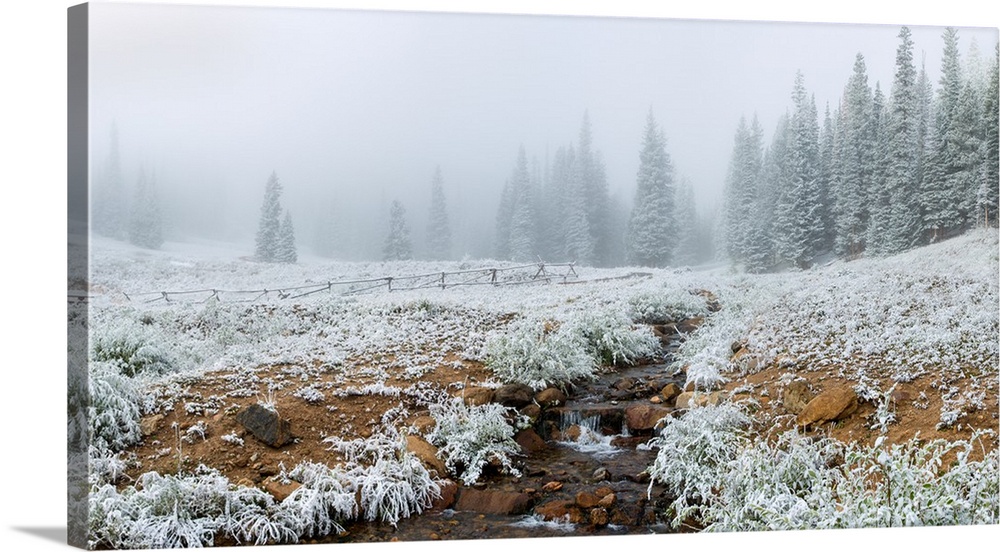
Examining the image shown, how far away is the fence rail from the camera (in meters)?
7.08

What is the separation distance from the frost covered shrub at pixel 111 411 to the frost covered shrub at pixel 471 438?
205cm

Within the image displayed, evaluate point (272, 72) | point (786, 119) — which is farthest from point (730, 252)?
point (272, 72)

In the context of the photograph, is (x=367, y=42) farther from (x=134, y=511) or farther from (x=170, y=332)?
(x=134, y=511)

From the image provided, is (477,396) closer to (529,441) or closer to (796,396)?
(529,441)

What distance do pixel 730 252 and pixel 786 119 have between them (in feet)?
3.66

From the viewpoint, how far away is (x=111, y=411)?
21.9 ft

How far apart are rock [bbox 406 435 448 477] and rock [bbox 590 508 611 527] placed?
109cm

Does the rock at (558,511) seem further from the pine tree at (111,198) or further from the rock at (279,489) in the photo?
the pine tree at (111,198)

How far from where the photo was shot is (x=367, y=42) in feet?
23.7

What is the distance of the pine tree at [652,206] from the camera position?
24.9ft

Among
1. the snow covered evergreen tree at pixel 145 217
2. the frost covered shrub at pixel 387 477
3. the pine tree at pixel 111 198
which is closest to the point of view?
the pine tree at pixel 111 198

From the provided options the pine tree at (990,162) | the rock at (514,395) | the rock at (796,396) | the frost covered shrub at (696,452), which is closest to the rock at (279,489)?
the rock at (514,395)

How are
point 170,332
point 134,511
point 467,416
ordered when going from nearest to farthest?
1. point 134,511
2. point 170,332
3. point 467,416

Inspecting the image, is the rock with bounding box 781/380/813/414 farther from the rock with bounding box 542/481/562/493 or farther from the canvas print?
the rock with bounding box 542/481/562/493
